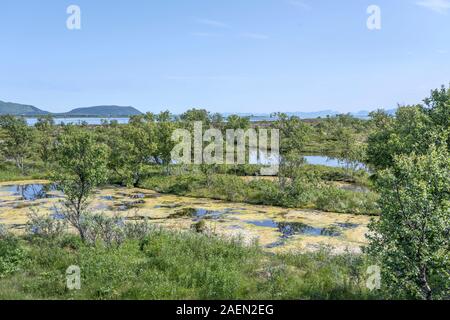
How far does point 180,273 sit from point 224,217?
18731 millimetres

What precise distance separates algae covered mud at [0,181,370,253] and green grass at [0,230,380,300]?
4546 millimetres

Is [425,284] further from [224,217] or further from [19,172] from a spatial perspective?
[19,172]

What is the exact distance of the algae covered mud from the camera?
2981 cm

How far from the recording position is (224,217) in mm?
37438

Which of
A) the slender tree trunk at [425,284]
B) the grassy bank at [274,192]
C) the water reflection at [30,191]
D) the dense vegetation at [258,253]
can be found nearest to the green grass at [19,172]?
the water reflection at [30,191]

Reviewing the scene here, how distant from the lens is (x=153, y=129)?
62875mm

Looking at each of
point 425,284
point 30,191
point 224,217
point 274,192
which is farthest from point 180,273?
point 30,191

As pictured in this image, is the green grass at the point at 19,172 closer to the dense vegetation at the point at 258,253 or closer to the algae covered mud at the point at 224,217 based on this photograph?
the algae covered mud at the point at 224,217

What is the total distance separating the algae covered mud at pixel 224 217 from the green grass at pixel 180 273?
179 inches

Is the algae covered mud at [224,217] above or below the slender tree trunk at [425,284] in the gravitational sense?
below

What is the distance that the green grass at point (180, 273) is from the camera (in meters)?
16.6
